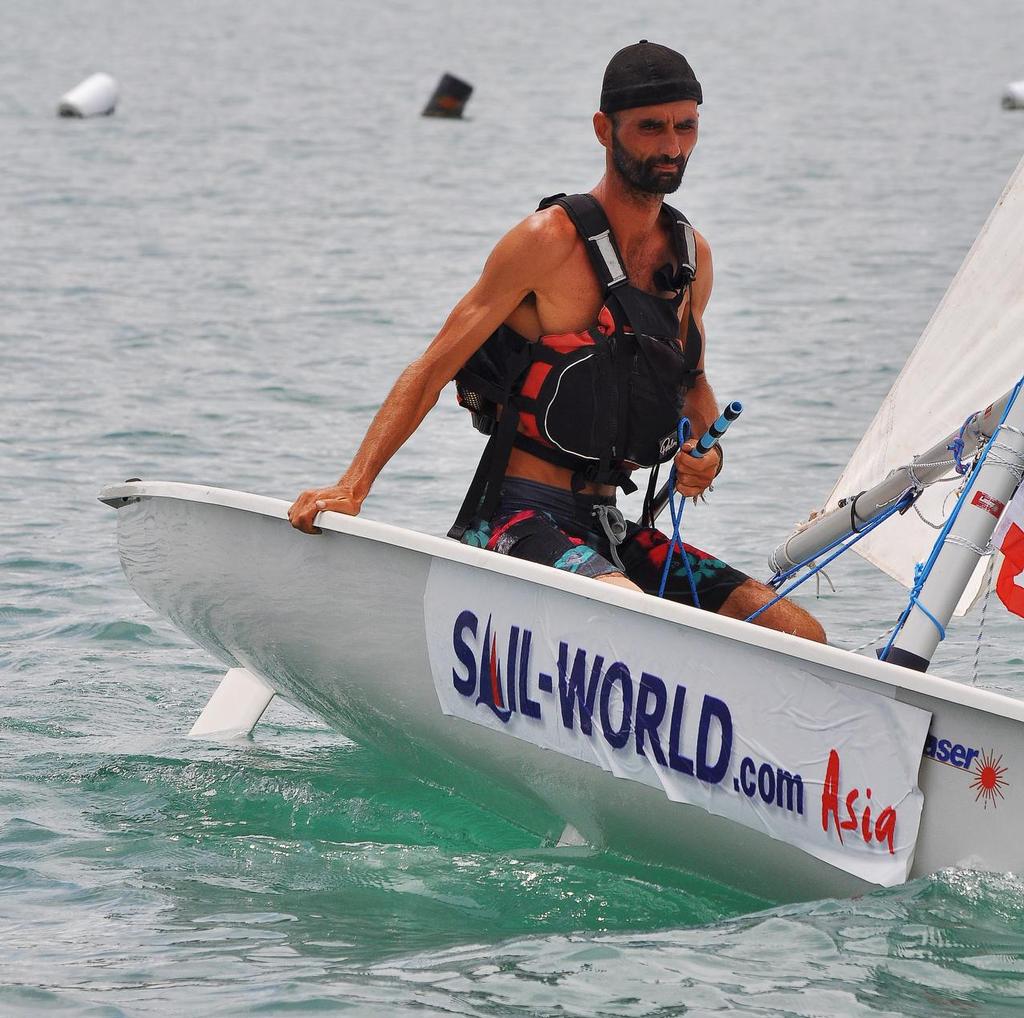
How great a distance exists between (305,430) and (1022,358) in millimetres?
6146

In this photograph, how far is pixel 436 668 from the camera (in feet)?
13.9

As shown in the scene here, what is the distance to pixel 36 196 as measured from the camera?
18453mm

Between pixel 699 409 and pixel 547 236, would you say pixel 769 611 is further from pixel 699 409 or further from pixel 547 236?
pixel 547 236

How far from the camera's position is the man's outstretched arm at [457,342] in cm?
425

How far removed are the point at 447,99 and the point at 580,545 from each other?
2400 centimetres

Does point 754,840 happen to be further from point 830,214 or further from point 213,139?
point 213,139

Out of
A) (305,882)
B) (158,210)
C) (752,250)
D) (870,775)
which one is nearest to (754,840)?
(870,775)

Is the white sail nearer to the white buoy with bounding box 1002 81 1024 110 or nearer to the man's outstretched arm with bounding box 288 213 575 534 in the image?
the man's outstretched arm with bounding box 288 213 575 534

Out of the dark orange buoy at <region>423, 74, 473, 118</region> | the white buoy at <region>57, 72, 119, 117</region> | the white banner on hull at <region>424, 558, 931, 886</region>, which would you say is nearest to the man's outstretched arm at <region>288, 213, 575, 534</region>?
the white banner on hull at <region>424, 558, 931, 886</region>

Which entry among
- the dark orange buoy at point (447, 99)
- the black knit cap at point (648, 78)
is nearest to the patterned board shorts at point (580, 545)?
the black knit cap at point (648, 78)

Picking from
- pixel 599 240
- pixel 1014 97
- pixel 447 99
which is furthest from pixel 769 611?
pixel 1014 97

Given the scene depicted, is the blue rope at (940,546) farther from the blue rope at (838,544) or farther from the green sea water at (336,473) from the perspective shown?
the green sea water at (336,473)

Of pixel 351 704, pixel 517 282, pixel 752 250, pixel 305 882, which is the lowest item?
pixel 305 882

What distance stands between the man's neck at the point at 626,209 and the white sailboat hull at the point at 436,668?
3.02 ft
